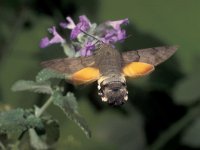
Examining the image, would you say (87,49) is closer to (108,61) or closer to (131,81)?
(108,61)

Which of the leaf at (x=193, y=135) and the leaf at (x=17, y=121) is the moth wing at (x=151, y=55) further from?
the leaf at (x=193, y=135)

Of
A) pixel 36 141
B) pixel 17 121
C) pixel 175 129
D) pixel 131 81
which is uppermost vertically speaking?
pixel 17 121

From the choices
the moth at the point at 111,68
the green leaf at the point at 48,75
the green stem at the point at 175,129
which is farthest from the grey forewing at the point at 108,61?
the green stem at the point at 175,129

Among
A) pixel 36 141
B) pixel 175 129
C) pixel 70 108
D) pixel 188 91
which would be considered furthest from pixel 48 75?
pixel 175 129

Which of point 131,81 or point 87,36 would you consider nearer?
point 87,36

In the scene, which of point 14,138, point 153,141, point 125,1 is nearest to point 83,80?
point 14,138

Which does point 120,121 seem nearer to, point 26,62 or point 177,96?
point 177,96

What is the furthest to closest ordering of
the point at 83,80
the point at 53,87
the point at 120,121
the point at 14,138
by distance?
the point at 120,121 < the point at 14,138 < the point at 53,87 < the point at 83,80

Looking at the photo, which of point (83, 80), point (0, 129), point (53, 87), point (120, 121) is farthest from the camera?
point (120, 121)

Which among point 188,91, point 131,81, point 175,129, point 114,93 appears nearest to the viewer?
point 114,93
